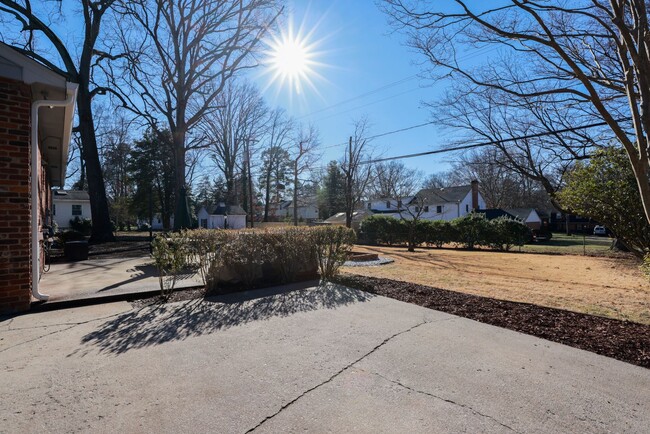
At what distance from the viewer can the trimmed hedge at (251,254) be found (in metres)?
5.63

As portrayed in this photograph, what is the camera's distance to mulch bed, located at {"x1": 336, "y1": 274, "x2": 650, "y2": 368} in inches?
137

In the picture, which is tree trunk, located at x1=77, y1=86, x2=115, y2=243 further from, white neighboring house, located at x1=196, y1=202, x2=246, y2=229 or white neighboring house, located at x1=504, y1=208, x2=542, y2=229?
white neighboring house, located at x1=504, y1=208, x2=542, y2=229

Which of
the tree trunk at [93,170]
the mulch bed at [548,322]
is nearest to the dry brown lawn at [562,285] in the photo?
the mulch bed at [548,322]

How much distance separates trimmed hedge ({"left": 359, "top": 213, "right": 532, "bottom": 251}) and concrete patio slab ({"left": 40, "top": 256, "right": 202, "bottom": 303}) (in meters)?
15.9

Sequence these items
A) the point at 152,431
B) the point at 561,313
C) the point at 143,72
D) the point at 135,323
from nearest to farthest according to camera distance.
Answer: the point at 152,431
the point at 135,323
the point at 561,313
the point at 143,72

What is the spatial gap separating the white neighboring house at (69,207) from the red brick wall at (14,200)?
3278cm

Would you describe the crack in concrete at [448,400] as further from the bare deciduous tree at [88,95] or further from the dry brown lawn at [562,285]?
the bare deciduous tree at [88,95]

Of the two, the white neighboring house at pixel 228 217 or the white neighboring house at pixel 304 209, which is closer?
the white neighboring house at pixel 228 217

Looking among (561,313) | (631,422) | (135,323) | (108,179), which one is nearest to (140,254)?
(135,323)

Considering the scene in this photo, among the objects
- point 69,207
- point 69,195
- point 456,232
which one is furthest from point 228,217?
point 456,232

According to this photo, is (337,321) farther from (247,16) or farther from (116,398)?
(247,16)

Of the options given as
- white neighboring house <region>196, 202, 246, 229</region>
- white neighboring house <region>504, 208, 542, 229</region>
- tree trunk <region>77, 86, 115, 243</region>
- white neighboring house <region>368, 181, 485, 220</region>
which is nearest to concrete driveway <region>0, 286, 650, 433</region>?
tree trunk <region>77, 86, 115, 243</region>

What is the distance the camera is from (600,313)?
481 centimetres

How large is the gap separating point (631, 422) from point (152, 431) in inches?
121
